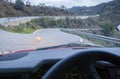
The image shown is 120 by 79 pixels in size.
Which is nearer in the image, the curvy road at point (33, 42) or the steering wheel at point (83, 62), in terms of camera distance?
the steering wheel at point (83, 62)

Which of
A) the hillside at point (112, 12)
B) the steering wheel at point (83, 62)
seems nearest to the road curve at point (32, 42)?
the hillside at point (112, 12)

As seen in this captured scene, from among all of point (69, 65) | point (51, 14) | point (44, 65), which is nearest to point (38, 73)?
point (44, 65)

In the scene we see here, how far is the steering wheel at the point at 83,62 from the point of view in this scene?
2477mm

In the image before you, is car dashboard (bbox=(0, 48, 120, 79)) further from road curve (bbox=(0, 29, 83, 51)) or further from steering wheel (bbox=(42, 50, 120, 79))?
road curve (bbox=(0, 29, 83, 51))

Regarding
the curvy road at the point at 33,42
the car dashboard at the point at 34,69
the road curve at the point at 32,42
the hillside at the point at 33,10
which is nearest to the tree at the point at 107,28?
the car dashboard at the point at 34,69

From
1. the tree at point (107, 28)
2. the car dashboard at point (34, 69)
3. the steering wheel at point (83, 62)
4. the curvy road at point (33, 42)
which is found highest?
the steering wheel at point (83, 62)

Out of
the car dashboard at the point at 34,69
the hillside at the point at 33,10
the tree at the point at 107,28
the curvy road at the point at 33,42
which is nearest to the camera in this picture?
the car dashboard at the point at 34,69

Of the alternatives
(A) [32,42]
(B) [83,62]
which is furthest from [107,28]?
(A) [32,42]

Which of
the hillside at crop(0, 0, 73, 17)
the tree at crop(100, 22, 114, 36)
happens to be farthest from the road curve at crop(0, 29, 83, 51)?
the tree at crop(100, 22, 114, 36)

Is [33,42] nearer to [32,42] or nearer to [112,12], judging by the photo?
[32,42]

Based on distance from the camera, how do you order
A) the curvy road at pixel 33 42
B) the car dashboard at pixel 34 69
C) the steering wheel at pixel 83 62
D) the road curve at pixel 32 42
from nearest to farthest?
the steering wheel at pixel 83 62, the car dashboard at pixel 34 69, the curvy road at pixel 33 42, the road curve at pixel 32 42

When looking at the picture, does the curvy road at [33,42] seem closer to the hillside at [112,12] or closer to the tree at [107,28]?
the hillside at [112,12]

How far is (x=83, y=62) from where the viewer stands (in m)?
2.58

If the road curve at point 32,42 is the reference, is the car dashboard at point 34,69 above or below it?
above
